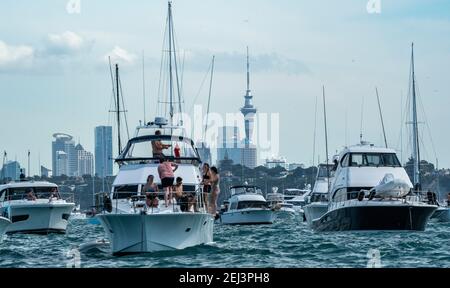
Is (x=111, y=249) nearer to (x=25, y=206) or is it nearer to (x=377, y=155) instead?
(x=377, y=155)

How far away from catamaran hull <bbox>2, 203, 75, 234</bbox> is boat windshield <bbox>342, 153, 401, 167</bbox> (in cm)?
1297

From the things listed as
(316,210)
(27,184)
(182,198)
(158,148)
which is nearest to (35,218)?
(27,184)

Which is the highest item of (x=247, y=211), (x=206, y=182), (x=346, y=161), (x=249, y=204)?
(x=346, y=161)

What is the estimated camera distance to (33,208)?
43188 mm

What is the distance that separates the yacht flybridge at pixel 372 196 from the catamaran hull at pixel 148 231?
1202 centimetres

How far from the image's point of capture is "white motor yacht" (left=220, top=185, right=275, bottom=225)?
64.6 meters

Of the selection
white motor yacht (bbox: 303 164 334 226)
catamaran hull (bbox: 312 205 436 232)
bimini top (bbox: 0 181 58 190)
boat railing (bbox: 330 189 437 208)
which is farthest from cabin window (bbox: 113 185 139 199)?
white motor yacht (bbox: 303 164 334 226)

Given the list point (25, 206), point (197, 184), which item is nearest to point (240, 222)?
point (25, 206)

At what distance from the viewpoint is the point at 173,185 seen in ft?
77.4

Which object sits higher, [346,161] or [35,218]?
[346,161]

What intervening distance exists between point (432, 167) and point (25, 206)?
41.9m

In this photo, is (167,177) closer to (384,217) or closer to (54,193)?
(384,217)

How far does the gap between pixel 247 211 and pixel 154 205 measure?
41811 millimetres

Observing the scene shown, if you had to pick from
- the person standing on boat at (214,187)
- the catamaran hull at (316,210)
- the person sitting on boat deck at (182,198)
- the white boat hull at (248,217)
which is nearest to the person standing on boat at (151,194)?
the person sitting on boat deck at (182,198)
